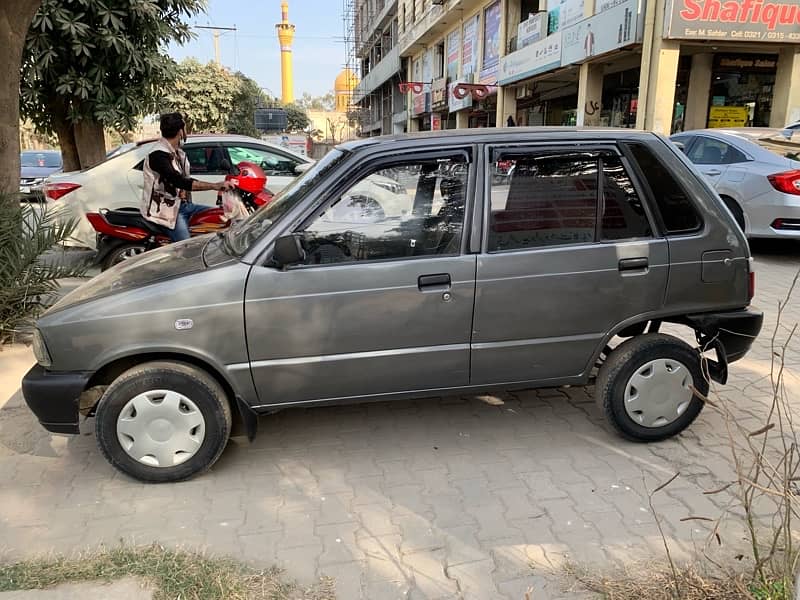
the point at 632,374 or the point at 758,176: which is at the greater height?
the point at 758,176

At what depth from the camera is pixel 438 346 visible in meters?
3.23

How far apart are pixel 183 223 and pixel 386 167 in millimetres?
3697

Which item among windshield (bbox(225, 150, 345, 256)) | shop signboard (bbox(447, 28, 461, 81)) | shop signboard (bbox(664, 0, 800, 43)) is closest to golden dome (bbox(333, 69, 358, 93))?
shop signboard (bbox(447, 28, 461, 81))

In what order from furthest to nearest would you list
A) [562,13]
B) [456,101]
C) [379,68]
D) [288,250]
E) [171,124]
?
[379,68] → [456,101] → [562,13] → [171,124] → [288,250]

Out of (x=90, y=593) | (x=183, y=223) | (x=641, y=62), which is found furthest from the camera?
(x=641, y=62)

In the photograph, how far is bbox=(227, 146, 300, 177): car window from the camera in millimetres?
8008

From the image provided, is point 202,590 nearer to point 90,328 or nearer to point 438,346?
point 90,328

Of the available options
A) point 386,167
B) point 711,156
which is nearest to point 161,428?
point 386,167

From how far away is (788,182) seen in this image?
770 centimetres

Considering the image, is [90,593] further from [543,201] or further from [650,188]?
[650,188]

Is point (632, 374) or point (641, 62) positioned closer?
point (632, 374)

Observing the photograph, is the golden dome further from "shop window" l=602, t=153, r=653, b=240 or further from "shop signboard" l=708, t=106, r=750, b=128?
"shop window" l=602, t=153, r=653, b=240

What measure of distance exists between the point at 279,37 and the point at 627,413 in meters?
87.4

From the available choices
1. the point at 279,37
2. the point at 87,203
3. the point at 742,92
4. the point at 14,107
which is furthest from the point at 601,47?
the point at 279,37
